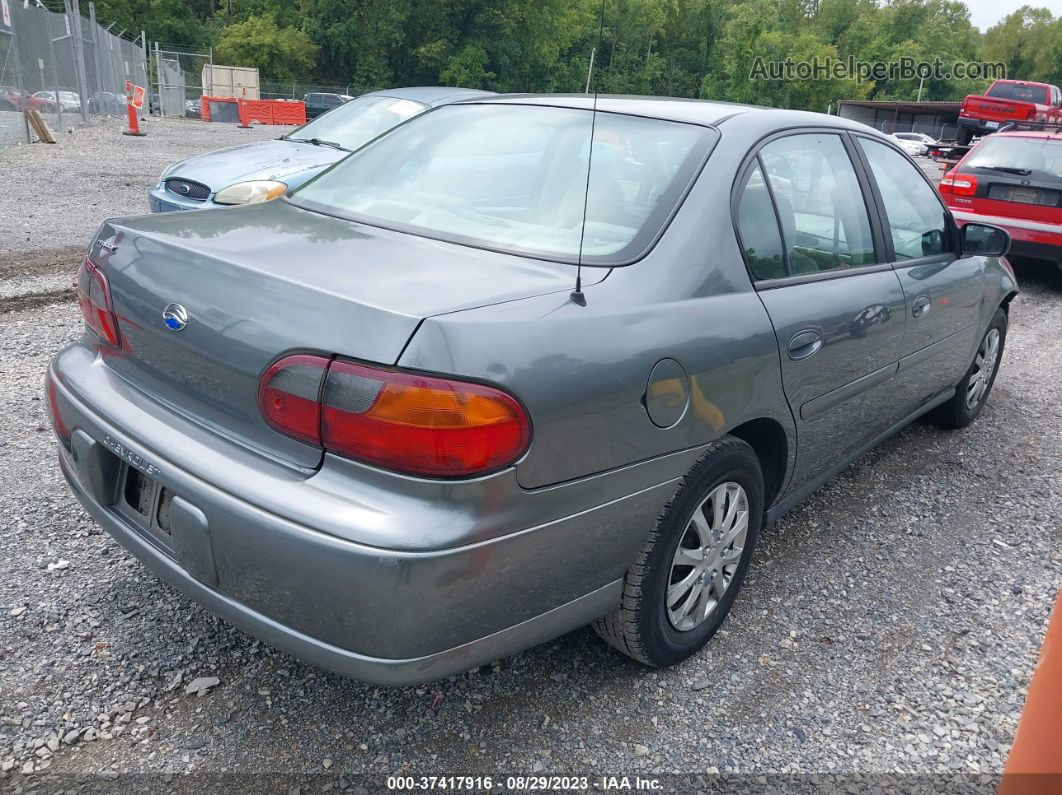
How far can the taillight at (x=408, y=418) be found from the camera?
178 cm

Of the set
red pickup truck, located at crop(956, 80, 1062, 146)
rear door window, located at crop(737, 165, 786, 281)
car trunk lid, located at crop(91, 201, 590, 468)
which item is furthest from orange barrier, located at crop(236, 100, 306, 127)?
rear door window, located at crop(737, 165, 786, 281)

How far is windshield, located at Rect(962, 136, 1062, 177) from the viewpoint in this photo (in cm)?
855

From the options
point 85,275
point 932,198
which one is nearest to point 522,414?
point 85,275

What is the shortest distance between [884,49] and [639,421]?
97570 millimetres

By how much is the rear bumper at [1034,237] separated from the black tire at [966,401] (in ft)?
13.1

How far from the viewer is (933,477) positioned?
4.27 metres

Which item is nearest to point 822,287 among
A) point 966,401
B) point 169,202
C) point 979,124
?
point 966,401

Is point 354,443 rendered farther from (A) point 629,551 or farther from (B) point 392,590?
(A) point 629,551

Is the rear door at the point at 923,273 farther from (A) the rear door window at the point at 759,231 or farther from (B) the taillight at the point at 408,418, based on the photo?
(B) the taillight at the point at 408,418

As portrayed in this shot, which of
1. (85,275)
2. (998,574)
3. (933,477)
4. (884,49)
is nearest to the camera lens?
(85,275)

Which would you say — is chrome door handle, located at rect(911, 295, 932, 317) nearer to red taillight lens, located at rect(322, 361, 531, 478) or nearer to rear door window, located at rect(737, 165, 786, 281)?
rear door window, located at rect(737, 165, 786, 281)

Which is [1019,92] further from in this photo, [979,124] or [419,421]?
[419,421]

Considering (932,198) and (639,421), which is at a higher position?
(932,198)

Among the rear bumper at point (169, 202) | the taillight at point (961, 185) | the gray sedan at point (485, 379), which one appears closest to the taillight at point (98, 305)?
the gray sedan at point (485, 379)
